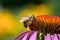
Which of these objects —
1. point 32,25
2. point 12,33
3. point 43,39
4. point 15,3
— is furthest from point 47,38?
point 15,3

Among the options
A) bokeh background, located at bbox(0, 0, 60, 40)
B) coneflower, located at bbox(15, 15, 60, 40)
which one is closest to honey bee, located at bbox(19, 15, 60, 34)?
coneflower, located at bbox(15, 15, 60, 40)

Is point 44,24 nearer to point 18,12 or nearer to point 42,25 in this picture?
point 42,25

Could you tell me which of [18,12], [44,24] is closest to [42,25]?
[44,24]

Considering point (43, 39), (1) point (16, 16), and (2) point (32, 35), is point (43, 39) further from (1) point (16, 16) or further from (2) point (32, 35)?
(1) point (16, 16)

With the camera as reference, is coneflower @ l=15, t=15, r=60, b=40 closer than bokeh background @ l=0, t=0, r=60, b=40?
Yes

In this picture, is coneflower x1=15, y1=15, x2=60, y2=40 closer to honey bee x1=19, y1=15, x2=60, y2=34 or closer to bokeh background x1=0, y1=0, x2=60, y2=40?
honey bee x1=19, y1=15, x2=60, y2=34

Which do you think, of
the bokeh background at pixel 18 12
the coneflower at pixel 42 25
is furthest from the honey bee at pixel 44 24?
the bokeh background at pixel 18 12
